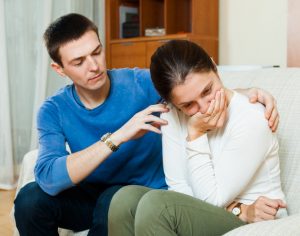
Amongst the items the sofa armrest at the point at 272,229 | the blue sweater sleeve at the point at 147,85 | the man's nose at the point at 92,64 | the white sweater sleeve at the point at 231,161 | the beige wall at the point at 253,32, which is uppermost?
the beige wall at the point at 253,32

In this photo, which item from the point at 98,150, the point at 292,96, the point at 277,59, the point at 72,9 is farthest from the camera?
the point at 72,9

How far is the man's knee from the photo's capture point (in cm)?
133

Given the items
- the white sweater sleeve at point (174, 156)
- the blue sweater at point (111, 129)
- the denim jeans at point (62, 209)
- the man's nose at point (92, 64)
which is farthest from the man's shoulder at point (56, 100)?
the white sweater sleeve at point (174, 156)

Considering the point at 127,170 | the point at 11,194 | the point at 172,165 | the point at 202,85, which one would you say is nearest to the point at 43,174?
the point at 127,170

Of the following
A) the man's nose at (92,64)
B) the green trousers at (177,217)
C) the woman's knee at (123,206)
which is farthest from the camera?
the man's nose at (92,64)

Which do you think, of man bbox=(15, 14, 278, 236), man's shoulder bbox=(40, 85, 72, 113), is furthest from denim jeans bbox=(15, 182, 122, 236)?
man's shoulder bbox=(40, 85, 72, 113)

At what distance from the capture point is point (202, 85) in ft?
3.65

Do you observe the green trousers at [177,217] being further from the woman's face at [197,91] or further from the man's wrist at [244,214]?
the woman's face at [197,91]

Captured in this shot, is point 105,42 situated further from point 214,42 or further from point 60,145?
point 60,145

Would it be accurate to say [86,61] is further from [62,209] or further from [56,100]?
[62,209]

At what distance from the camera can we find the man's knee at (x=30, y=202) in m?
1.33

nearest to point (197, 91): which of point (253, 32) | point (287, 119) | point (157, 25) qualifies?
point (287, 119)

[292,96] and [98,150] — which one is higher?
[292,96]

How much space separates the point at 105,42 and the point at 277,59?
54.5 inches
